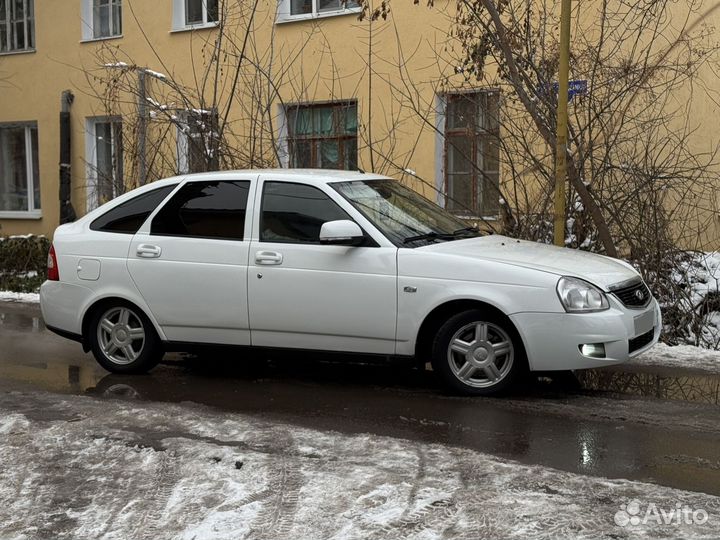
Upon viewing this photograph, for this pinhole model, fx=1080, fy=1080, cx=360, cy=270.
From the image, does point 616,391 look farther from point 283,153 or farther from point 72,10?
point 72,10

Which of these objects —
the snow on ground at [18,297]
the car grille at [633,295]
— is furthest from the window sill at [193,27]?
the car grille at [633,295]

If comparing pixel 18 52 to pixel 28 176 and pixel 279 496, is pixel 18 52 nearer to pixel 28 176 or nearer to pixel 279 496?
pixel 28 176

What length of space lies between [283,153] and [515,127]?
10.5 feet

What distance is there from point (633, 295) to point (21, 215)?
654 inches

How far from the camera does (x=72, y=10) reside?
20.6 metres

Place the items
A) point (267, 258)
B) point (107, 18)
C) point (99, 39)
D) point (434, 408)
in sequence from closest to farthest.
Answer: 1. point (434, 408)
2. point (267, 258)
3. point (99, 39)
4. point (107, 18)

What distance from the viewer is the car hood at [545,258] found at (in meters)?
7.27

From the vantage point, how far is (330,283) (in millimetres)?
7668

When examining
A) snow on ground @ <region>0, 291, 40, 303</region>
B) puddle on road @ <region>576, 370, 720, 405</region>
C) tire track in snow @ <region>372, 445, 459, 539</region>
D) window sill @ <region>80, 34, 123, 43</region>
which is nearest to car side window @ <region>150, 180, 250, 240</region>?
puddle on road @ <region>576, 370, 720, 405</region>

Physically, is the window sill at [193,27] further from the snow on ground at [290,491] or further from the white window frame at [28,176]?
the snow on ground at [290,491]

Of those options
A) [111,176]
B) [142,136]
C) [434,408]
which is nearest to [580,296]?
[434,408]

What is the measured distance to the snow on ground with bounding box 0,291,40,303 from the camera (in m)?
14.5

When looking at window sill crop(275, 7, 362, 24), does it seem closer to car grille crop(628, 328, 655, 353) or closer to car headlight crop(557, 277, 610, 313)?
car grille crop(628, 328, 655, 353)

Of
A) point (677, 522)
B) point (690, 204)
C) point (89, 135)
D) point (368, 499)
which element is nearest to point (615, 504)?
point (677, 522)
